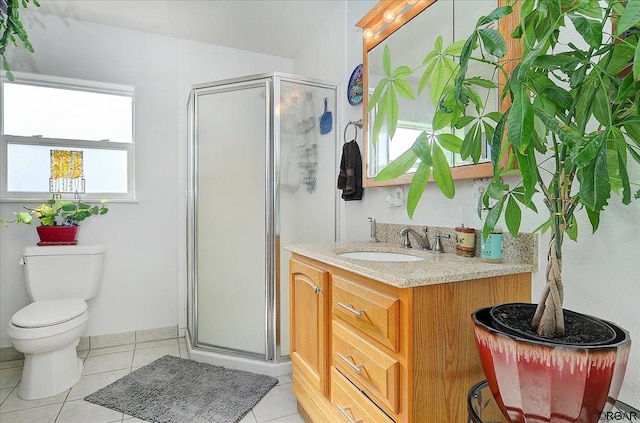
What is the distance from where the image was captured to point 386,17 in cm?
187

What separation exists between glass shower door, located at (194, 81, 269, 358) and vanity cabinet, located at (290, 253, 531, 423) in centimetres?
100

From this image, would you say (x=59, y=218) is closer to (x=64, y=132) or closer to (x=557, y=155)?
(x=64, y=132)

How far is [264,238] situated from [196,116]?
3.39ft

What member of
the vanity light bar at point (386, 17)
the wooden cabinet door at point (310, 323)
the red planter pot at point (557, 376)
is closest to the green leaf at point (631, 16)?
the red planter pot at point (557, 376)

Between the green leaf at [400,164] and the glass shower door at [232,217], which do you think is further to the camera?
the glass shower door at [232,217]

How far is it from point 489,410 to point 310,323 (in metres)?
0.88

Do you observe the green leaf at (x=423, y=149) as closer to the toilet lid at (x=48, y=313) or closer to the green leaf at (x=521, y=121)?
the green leaf at (x=521, y=121)

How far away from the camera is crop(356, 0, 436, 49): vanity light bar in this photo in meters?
1.74

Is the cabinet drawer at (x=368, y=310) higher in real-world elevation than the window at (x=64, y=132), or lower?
lower

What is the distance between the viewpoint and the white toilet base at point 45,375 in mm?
1962

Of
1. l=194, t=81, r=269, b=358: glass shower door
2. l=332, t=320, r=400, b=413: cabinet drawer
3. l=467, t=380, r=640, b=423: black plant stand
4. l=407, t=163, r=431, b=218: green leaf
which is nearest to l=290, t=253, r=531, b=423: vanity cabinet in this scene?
l=332, t=320, r=400, b=413: cabinet drawer

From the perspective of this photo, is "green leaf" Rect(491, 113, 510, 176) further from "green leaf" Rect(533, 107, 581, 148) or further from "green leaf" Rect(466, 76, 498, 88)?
"green leaf" Rect(466, 76, 498, 88)

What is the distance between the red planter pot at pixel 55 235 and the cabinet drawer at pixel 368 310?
2.12 metres

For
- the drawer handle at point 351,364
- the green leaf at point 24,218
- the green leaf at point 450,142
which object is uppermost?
the green leaf at point 450,142
